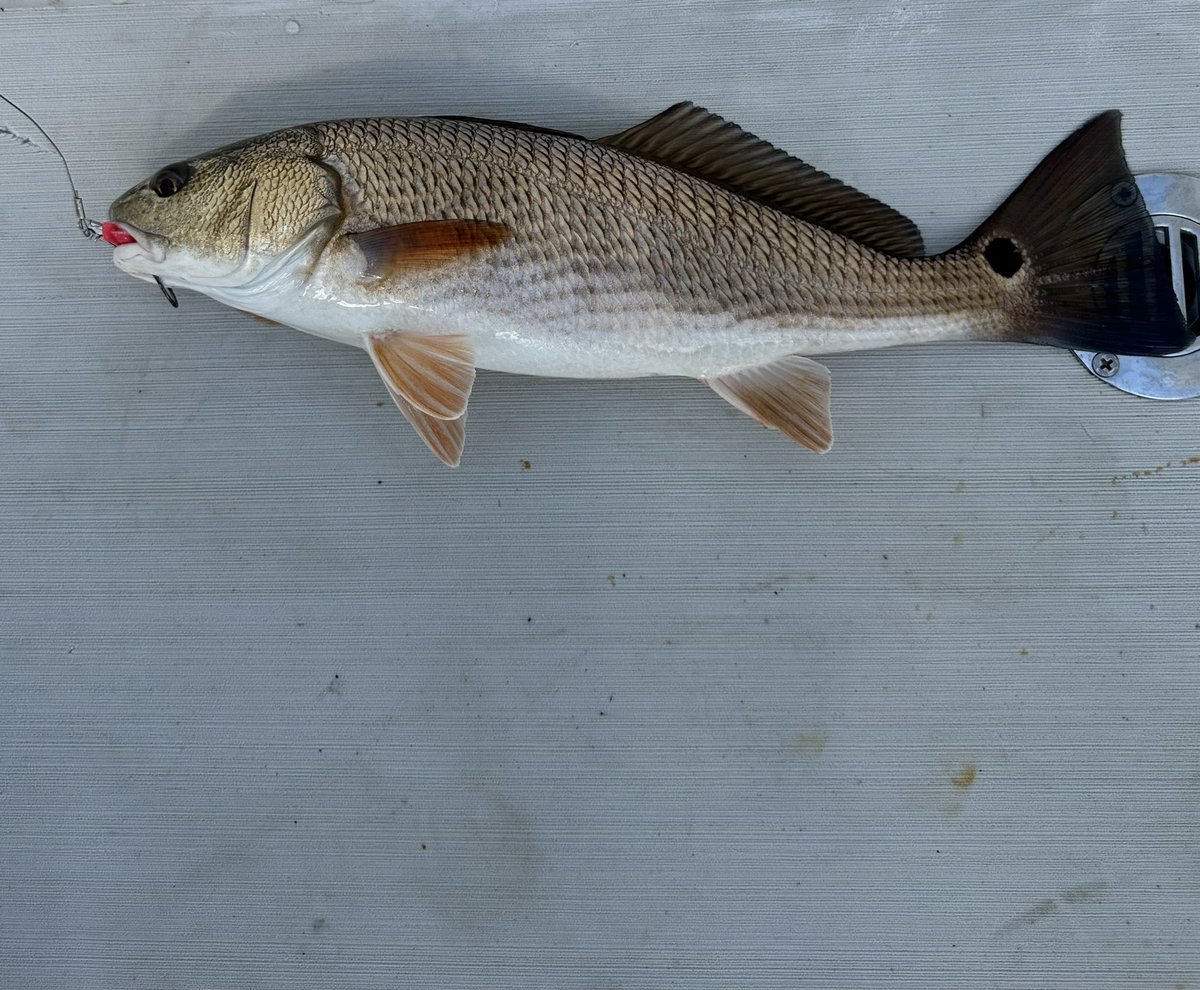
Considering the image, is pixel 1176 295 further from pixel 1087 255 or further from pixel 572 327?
pixel 572 327

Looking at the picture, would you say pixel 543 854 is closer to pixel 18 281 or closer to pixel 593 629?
pixel 593 629

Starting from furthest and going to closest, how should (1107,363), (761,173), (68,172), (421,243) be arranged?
(68,172), (1107,363), (761,173), (421,243)

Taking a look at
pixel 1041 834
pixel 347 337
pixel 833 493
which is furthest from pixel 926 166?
pixel 1041 834

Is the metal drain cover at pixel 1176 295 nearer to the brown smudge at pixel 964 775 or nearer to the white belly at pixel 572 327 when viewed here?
the white belly at pixel 572 327

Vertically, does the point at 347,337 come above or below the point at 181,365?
above

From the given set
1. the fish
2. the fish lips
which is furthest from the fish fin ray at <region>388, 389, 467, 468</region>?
the fish lips

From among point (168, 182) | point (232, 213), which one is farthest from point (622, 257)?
point (168, 182)
